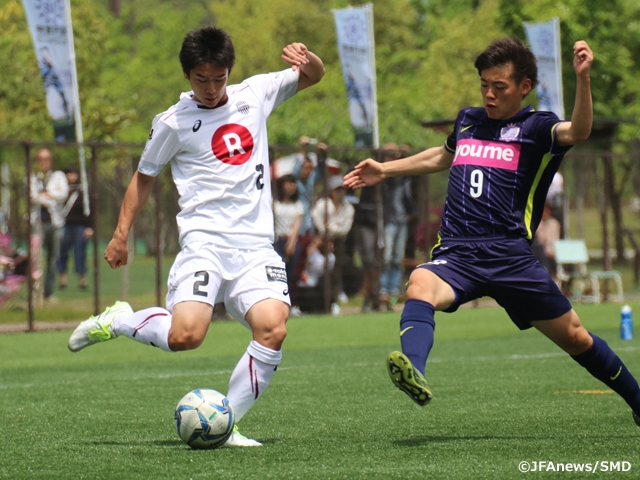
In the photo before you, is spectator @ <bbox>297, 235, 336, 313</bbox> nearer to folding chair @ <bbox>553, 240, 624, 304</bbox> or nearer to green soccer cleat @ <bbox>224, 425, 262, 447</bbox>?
folding chair @ <bbox>553, 240, 624, 304</bbox>

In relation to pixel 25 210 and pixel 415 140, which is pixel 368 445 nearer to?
pixel 25 210

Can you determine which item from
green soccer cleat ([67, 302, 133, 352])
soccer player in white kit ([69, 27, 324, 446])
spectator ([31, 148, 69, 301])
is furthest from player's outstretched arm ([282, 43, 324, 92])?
spectator ([31, 148, 69, 301])

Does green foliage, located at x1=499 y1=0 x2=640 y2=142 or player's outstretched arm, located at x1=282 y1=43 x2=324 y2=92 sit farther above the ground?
green foliage, located at x1=499 y1=0 x2=640 y2=142

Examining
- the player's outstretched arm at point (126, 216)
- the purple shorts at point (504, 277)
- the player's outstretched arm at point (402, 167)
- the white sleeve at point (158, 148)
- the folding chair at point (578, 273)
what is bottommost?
the folding chair at point (578, 273)

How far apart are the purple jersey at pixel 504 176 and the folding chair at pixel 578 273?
13202 mm

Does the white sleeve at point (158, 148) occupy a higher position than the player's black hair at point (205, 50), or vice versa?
the player's black hair at point (205, 50)

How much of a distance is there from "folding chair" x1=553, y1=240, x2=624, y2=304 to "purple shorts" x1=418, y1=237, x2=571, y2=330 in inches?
524

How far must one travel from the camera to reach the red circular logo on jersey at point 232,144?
5.51m

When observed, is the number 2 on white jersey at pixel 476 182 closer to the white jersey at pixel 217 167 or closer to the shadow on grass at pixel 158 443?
the white jersey at pixel 217 167

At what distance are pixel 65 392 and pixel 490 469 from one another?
4.27 metres

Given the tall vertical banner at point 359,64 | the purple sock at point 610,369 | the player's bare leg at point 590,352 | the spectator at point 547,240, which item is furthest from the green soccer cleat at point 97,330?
the spectator at point 547,240

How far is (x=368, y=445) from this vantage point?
5156 mm

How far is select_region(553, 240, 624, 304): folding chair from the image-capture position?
1841 cm

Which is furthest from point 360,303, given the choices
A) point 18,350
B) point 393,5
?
point 393,5
